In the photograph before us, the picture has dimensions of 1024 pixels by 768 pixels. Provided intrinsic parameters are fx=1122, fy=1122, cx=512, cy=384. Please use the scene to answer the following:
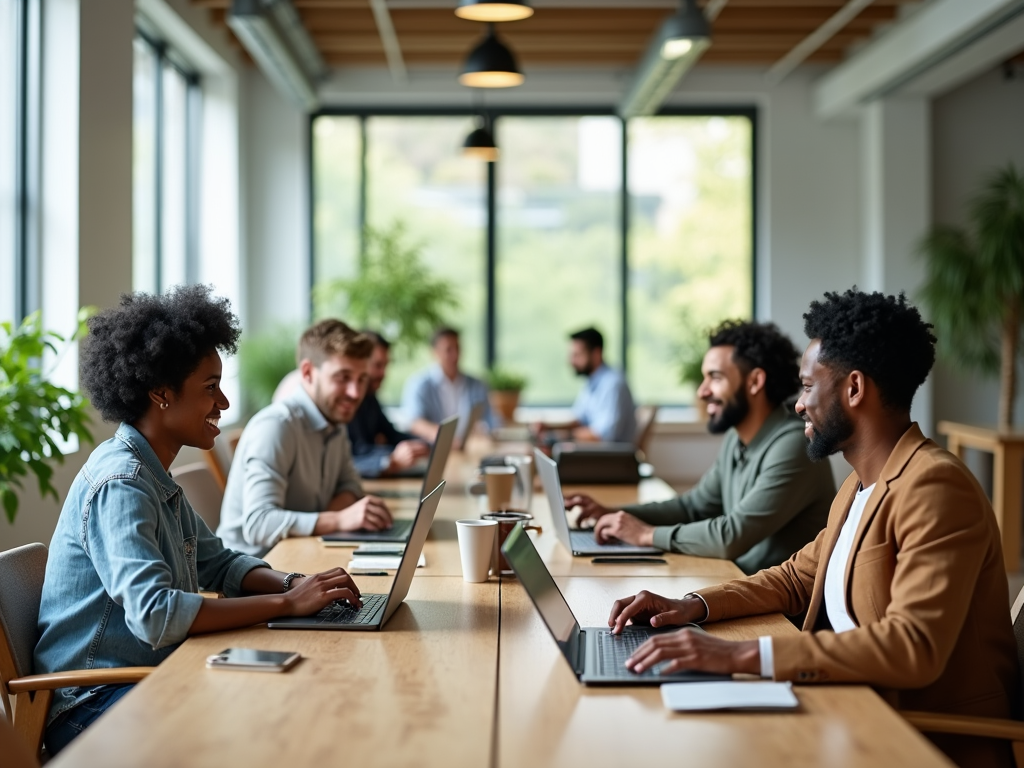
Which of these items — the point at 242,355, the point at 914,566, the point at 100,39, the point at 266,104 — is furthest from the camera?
the point at 266,104

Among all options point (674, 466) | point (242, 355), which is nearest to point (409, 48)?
point (242, 355)

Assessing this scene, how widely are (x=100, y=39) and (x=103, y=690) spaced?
4152 millimetres

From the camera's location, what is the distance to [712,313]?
30.4ft

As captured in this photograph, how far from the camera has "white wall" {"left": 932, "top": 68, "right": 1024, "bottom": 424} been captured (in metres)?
8.49

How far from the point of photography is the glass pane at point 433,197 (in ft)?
30.0

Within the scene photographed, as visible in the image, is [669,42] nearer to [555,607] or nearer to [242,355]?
[242,355]

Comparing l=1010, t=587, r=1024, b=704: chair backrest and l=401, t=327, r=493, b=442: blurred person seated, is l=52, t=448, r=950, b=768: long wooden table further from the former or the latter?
l=401, t=327, r=493, b=442: blurred person seated

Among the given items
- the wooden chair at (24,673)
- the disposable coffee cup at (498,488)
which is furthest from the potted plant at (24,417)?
the disposable coffee cup at (498,488)

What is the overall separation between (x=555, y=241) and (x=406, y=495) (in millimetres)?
5446

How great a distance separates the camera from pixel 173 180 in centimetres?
762

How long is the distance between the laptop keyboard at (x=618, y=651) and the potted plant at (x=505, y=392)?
637 cm

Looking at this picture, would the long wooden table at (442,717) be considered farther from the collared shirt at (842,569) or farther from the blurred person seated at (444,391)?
the blurred person seated at (444,391)

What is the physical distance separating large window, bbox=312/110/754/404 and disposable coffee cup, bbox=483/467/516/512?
5575 millimetres

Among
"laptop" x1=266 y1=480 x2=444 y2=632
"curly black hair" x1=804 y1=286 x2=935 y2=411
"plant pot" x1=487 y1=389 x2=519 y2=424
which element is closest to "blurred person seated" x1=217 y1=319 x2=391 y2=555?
"laptop" x1=266 y1=480 x2=444 y2=632
